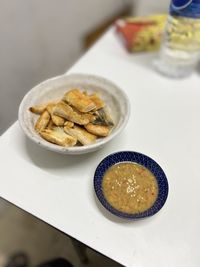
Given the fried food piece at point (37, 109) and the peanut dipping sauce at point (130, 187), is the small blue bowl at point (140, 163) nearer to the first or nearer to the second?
the peanut dipping sauce at point (130, 187)

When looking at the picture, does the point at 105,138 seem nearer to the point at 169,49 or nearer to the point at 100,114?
the point at 100,114

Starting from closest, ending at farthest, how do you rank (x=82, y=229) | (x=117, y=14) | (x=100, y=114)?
(x=82, y=229) < (x=100, y=114) < (x=117, y=14)

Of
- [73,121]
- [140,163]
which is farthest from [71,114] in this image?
[140,163]

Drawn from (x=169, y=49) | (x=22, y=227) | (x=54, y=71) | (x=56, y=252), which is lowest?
(x=22, y=227)

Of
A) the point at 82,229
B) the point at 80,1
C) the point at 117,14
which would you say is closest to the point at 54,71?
the point at 80,1

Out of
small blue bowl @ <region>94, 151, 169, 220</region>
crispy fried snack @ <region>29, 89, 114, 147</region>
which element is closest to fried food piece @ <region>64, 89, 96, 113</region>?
crispy fried snack @ <region>29, 89, 114, 147</region>

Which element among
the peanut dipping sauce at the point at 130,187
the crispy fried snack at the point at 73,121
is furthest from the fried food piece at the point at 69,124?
the peanut dipping sauce at the point at 130,187

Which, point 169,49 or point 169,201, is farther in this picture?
point 169,49

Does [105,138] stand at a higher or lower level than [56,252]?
higher
